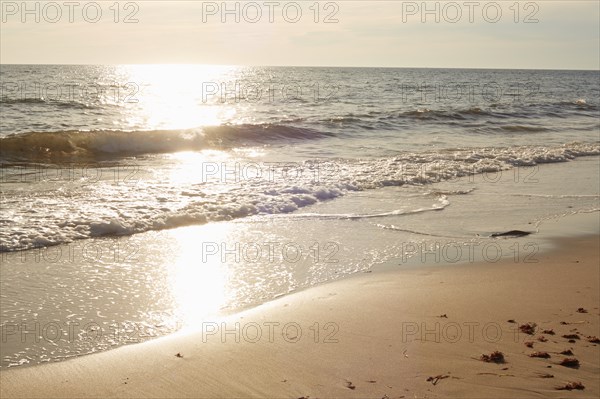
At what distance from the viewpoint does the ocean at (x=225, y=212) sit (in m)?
5.57

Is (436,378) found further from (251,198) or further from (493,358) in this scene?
(251,198)

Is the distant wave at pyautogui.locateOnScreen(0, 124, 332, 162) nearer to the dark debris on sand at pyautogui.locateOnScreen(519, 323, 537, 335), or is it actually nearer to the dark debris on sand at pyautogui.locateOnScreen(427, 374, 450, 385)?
the dark debris on sand at pyautogui.locateOnScreen(519, 323, 537, 335)

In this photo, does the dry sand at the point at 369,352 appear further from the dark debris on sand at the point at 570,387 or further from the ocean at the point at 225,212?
the ocean at the point at 225,212

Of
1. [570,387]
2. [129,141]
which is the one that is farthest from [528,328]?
[129,141]

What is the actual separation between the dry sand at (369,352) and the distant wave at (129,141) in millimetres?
12450

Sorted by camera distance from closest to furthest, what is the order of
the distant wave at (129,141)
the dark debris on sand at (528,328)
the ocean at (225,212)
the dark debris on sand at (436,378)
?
the dark debris on sand at (436,378)
the dark debris on sand at (528,328)
the ocean at (225,212)
the distant wave at (129,141)

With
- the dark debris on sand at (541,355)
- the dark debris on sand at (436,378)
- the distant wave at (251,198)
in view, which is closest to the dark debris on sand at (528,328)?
the dark debris on sand at (541,355)

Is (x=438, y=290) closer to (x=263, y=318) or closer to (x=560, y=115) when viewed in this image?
(x=263, y=318)

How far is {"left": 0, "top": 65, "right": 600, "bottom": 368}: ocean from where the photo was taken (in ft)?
18.3

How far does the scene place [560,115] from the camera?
3117 centimetres

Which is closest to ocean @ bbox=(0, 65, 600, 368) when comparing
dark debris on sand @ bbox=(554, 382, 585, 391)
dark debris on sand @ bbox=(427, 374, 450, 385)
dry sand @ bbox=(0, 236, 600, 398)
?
dry sand @ bbox=(0, 236, 600, 398)

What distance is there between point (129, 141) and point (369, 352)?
15.4 meters

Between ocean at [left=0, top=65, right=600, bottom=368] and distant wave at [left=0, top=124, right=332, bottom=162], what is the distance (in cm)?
7

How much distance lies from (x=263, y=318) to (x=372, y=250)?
2.41 metres
